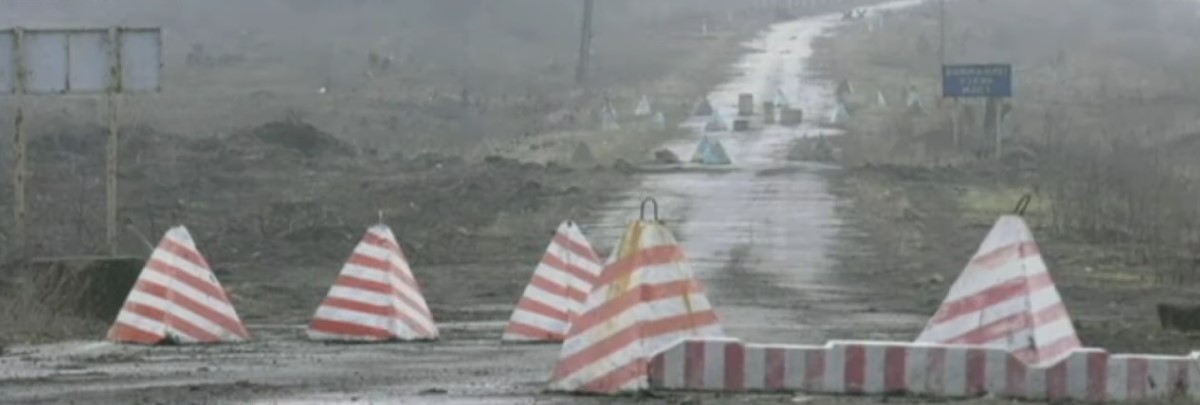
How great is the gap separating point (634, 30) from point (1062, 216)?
74757 mm

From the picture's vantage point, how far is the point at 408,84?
84875 mm

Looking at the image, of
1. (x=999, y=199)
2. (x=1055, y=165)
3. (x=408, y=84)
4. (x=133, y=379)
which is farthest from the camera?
(x=408, y=84)

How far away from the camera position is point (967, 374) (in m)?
13.7

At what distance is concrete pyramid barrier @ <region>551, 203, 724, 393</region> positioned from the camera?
1413 centimetres

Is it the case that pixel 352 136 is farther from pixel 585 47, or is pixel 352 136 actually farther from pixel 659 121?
pixel 585 47

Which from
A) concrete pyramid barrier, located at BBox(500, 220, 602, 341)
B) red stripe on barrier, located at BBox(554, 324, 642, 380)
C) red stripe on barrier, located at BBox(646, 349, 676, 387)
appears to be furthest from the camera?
concrete pyramid barrier, located at BBox(500, 220, 602, 341)

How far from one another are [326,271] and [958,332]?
62.1 ft

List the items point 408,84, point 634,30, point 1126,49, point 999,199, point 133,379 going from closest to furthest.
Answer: point 133,379, point 999,199, point 408,84, point 1126,49, point 634,30

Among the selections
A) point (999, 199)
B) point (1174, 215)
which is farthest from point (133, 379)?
point (999, 199)

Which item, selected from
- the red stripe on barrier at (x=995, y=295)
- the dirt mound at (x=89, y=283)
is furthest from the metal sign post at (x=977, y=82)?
the red stripe on barrier at (x=995, y=295)

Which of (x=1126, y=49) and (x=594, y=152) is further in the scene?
(x=1126, y=49)

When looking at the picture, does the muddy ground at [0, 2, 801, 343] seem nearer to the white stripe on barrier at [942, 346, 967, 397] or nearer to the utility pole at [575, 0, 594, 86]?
the white stripe on barrier at [942, 346, 967, 397]

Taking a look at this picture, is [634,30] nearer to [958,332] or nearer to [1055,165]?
[1055,165]

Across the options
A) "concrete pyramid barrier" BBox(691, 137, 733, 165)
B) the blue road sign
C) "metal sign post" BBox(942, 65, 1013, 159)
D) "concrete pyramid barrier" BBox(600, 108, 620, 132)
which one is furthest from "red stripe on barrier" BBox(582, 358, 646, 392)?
"concrete pyramid barrier" BBox(600, 108, 620, 132)
